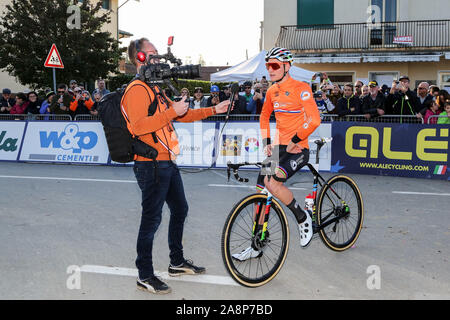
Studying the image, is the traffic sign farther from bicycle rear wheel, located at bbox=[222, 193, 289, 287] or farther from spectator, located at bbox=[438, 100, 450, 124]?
bicycle rear wheel, located at bbox=[222, 193, 289, 287]

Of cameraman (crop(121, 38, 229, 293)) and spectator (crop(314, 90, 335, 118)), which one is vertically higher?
spectator (crop(314, 90, 335, 118))

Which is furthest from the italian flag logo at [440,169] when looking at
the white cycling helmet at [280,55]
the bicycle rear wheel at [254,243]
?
the bicycle rear wheel at [254,243]

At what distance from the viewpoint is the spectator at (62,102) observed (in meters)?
14.1

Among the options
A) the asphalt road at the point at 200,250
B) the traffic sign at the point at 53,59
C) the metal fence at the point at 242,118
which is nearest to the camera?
the asphalt road at the point at 200,250

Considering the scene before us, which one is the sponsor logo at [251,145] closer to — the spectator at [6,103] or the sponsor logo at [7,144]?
the sponsor logo at [7,144]

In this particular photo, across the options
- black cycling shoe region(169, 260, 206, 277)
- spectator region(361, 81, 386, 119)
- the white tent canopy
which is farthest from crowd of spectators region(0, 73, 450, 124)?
black cycling shoe region(169, 260, 206, 277)

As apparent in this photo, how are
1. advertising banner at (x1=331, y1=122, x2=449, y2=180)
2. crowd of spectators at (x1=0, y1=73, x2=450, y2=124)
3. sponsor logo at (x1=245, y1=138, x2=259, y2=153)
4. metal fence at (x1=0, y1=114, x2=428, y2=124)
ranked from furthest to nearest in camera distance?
1. sponsor logo at (x1=245, y1=138, x2=259, y2=153)
2. crowd of spectators at (x1=0, y1=73, x2=450, y2=124)
3. metal fence at (x1=0, y1=114, x2=428, y2=124)
4. advertising banner at (x1=331, y1=122, x2=449, y2=180)

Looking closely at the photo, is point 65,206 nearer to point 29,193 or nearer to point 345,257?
point 29,193

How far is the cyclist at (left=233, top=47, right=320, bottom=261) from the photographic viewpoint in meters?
4.74

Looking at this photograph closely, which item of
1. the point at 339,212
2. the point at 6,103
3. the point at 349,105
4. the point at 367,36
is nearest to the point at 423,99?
the point at 349,105

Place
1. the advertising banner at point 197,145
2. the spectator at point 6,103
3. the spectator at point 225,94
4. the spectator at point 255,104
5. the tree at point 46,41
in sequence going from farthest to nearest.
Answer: the tree at point 46,41
the spectator at point 6,103
the spectator at point 225,94
the spectator at point 255,104
the advertising banner at point 197,145

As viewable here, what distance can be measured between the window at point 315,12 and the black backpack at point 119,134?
23.2 metres

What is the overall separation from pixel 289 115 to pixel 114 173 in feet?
24.0

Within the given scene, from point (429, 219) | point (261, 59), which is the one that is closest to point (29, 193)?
point (429, 219)
